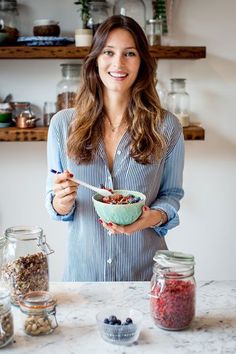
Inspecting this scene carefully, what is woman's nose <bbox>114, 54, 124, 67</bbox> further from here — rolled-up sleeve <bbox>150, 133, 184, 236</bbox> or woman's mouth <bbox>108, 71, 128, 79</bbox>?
rolled-up sleeve <bbox>150, 133, 184, 236</bbox>

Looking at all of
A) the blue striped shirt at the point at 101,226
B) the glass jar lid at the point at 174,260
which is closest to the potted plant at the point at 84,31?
the blue striped shirt at the point at 101,226

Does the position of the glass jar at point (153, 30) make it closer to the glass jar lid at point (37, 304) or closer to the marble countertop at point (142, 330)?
the marble countertop at point (142, 330)

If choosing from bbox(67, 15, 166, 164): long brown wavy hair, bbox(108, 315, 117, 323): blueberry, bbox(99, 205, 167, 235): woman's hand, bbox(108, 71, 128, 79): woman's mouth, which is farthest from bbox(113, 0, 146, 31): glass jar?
bbox(108, 315, 117, 323): blueberry

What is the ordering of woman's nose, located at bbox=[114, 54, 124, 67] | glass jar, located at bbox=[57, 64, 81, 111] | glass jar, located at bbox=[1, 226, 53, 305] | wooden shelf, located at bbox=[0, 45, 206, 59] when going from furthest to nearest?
glass jar, located at bbox=[57, 64, 81, 111], wooden shelf, located at bbox=[0, 45, 206, 59], woman's nose, located at bbox=[114, 54, 124, 67], glass jar, located at bbox=[1, 226, 53, 305]

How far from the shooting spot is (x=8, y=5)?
2.67m

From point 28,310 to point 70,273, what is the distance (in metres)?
0.63

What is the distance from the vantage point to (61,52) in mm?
2590

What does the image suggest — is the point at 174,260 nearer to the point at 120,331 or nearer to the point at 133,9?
the point at 120,331

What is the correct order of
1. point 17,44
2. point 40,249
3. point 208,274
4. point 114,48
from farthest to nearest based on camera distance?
point 208,274, point 17,44, point 114,48, point 40,249

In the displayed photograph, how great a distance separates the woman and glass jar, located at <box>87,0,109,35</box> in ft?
2.87

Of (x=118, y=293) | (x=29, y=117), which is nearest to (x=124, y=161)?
(x=118, y=293)

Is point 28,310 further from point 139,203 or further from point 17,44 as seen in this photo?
point 17,44

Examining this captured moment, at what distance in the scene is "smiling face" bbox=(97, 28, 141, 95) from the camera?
1.75m

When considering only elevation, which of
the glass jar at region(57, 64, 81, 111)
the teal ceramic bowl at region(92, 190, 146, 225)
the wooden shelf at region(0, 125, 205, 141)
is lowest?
the teal ceramic bowl at region(92, 190, 146, 225)
